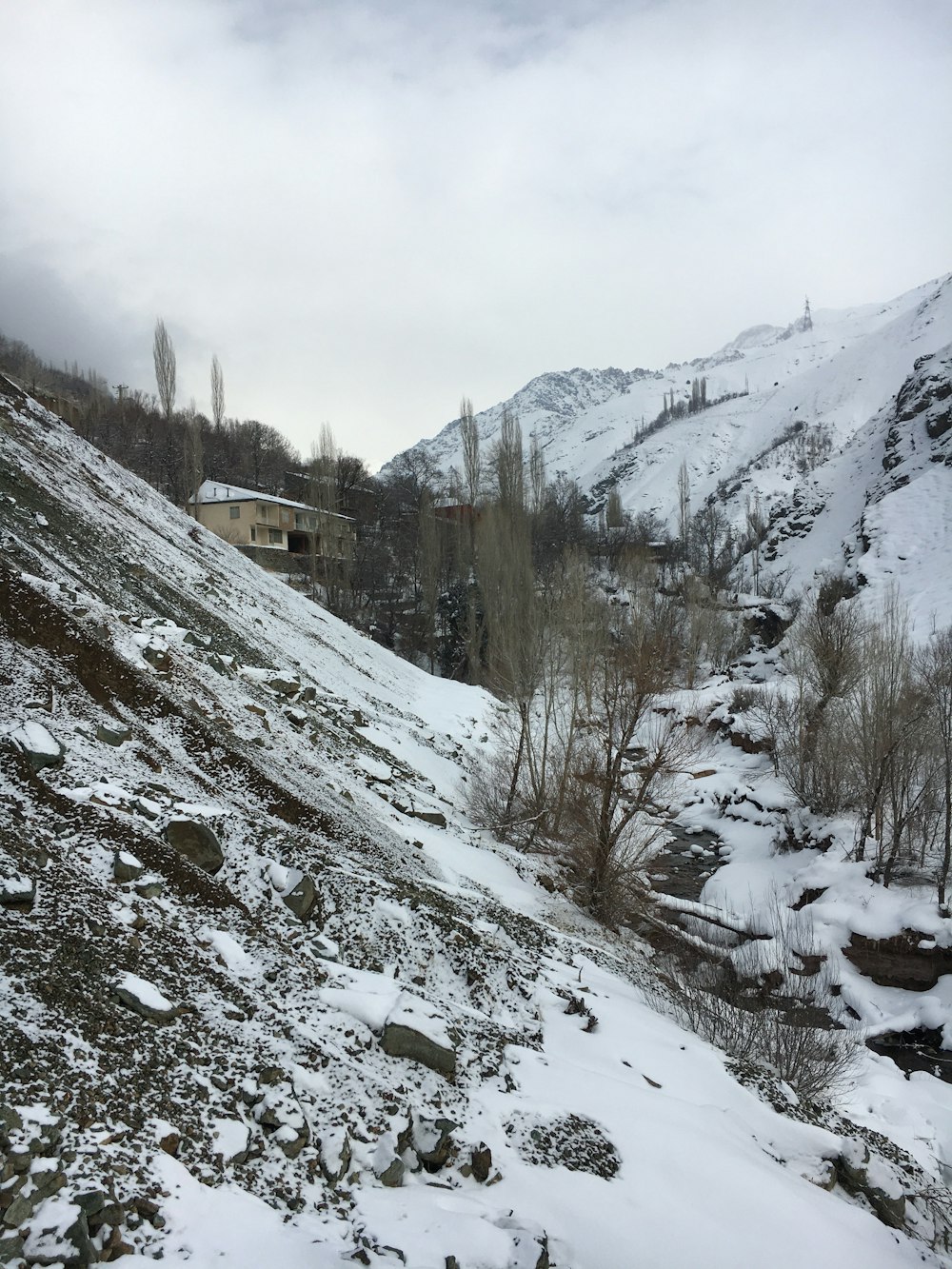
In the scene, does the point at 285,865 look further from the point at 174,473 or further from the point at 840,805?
the point at 174,473

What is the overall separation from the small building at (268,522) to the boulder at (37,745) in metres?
32.3

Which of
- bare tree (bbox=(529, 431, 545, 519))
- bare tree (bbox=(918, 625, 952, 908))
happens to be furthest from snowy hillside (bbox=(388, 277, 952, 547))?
bare tree (bbox=(918, 625, 952, 908))

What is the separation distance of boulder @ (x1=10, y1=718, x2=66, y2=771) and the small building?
3232 cm

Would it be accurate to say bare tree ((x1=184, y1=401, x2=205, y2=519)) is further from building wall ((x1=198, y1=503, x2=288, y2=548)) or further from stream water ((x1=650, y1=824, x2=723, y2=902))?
stream water ((x1=650, y1=824, x2=723, y2=902))

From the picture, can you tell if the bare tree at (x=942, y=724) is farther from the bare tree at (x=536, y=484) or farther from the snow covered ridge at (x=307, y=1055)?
the bare tree at (x=536, y=484)

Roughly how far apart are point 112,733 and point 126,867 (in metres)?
2.02

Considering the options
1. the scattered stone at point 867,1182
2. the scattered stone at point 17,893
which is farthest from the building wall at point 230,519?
the scattered stone at point 867,1182

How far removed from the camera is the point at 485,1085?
4.92m

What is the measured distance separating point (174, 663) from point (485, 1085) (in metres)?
6.64

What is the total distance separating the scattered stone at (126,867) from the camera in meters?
4.89

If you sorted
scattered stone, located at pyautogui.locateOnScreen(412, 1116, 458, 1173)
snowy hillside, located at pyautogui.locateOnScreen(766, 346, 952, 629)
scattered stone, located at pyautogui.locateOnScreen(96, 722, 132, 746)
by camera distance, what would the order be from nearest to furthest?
scattered stone, located at pyautogui.locateOnScreen(412, 1116, 458, 1173)
scattered stone, located at pyautogui.locateOnScreen(96, 722, 132, 746)
snowy hillside, located at pyautogui.locateOnScreen(766, 346, 952, 629)

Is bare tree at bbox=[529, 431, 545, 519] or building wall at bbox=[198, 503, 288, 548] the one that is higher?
bare tree at bbox=[529, 431, 545, 519]

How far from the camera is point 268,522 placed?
42844 millimetres

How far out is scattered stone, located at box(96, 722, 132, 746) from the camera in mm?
6449
